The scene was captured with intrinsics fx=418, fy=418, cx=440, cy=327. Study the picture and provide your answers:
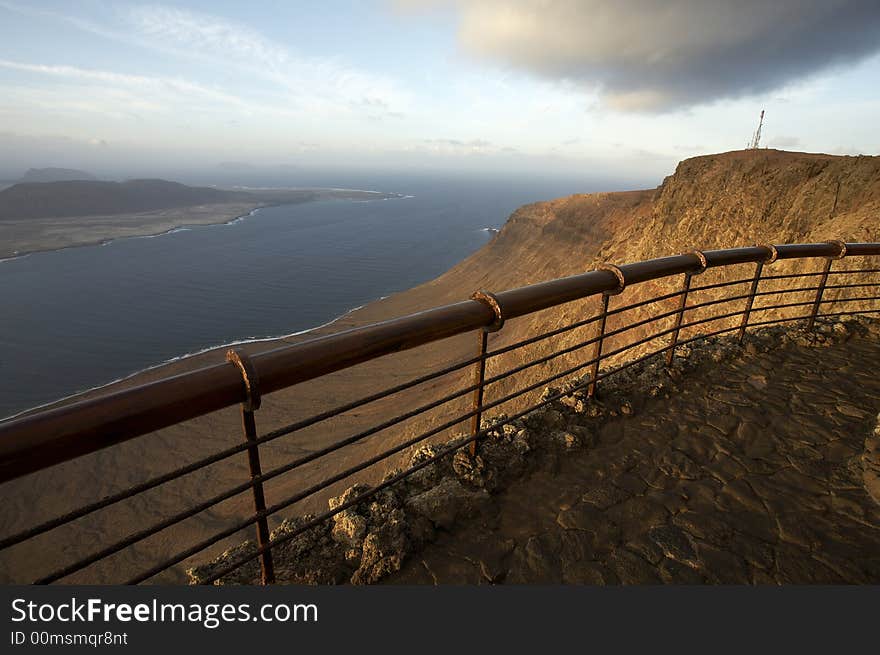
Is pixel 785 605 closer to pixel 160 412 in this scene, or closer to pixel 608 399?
pixel 608 399

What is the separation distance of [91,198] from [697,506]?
7839 inches

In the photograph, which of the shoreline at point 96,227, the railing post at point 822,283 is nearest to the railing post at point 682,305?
the railing post at point 822,283

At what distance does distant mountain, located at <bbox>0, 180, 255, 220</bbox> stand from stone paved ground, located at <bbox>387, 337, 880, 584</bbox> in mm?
178585

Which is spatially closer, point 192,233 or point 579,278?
point 579,278

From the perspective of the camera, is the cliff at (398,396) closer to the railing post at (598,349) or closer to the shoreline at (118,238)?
the railing post at (598,349)

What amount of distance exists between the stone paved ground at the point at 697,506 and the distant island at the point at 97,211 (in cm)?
12399

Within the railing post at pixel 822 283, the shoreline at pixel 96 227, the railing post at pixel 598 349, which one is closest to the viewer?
the railing post at pixel 598 349

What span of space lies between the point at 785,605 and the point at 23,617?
3184 mm

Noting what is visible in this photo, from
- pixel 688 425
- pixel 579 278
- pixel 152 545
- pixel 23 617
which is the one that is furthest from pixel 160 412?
pixel 152 545

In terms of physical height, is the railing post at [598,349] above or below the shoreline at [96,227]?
above

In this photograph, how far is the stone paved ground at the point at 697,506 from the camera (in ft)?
8.07

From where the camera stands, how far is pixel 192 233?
11438cm

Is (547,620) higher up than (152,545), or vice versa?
(547,620)

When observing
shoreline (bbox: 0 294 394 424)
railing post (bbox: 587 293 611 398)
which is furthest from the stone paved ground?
shoreline (bbox: 0 294 394 424)
